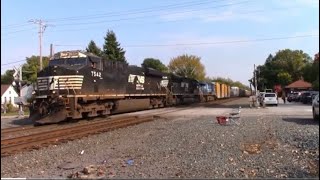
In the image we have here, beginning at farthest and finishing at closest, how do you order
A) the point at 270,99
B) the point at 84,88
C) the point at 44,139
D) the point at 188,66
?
the point at 188,66 < the point at 270,99 < the point at 84,88 < the point at 44,139

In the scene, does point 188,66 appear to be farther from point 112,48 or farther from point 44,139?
point 44,139

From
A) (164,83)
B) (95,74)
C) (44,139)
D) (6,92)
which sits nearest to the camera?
(6,92)

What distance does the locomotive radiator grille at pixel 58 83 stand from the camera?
71.9 feet

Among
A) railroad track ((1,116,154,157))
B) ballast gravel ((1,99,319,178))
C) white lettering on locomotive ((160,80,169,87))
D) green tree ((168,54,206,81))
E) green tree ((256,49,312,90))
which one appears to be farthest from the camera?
green tree ((168,54,206,81))

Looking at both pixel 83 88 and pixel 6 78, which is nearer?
pixel 6 78

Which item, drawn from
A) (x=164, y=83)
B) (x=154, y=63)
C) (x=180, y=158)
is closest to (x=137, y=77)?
(x=164, y=83)

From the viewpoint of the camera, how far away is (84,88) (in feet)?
75.5

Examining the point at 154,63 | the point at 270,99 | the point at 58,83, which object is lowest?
the point at 270,99

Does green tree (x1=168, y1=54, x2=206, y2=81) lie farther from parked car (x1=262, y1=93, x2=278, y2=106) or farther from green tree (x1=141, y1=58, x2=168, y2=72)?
parked car (x1=262, y1=93, x2=278, y2=106)

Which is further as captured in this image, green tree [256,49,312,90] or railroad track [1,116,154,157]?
green tree [256,49,312,90]

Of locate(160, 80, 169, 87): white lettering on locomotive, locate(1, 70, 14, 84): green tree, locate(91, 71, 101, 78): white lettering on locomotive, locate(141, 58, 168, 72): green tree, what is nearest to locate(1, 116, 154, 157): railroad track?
locate(1, 70, 14, 84): green tree

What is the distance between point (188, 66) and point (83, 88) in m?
105

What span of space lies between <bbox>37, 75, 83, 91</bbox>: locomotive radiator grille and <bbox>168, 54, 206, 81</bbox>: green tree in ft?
330

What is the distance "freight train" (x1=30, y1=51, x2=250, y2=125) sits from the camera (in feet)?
70.8
